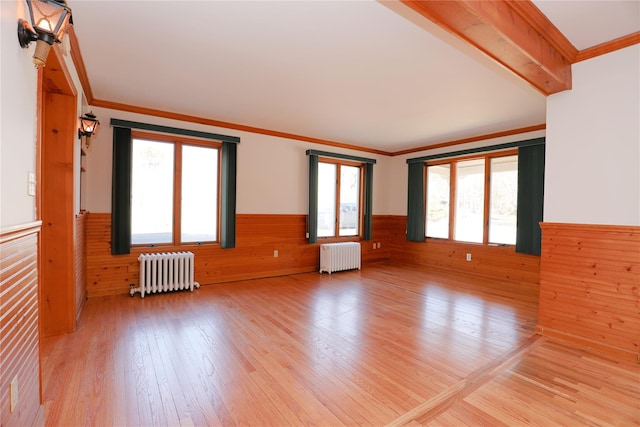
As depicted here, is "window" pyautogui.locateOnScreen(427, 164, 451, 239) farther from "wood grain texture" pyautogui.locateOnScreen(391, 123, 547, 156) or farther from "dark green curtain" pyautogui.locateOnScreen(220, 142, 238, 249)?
"dark green curtain" pyautogui.locateOnScreen(220, 142, 238, 249)

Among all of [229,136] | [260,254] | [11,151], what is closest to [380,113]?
[229,136]

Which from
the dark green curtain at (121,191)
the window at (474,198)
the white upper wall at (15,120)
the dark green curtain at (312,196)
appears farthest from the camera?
the dark green curtain at (312,196)

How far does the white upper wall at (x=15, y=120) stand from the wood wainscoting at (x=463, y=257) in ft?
18.8

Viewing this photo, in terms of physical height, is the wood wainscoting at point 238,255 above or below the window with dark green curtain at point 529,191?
below

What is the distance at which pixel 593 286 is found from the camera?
265 centimetres

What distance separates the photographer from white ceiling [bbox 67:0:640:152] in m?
2.12

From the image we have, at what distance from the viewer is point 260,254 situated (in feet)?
17.3

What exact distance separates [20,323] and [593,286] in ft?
12.7

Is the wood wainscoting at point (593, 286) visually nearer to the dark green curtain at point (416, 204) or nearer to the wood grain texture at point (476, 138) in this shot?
the wood grain texture at point (476, 138)

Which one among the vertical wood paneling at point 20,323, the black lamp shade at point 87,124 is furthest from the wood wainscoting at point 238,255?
the vertical wood paneling at point 20,323

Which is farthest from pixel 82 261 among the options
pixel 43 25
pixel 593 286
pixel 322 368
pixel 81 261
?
pixel 593 286

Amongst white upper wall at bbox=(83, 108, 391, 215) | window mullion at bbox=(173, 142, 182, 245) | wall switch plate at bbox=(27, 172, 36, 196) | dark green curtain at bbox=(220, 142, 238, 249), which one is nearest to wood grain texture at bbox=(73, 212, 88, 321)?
white upper wall at bbox=(83, 108, 391, 215)

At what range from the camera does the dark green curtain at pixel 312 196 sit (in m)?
5.63

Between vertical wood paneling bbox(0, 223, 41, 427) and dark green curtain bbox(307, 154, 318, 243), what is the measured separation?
419 cm
